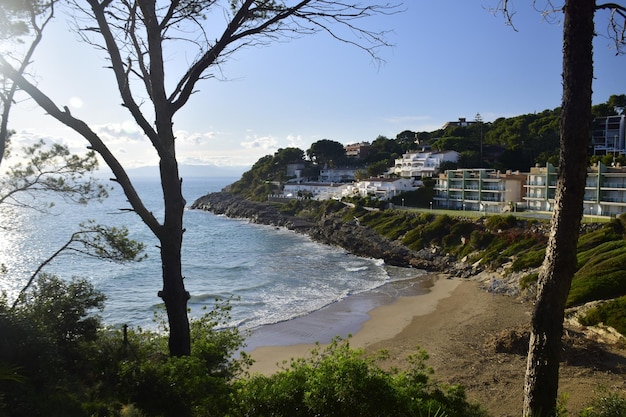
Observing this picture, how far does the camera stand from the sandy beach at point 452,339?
12344mm

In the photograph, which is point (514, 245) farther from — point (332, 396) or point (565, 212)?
point (332, 396)

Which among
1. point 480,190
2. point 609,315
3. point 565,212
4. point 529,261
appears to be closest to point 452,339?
point 609,315

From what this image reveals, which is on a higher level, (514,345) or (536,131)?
(536,131)

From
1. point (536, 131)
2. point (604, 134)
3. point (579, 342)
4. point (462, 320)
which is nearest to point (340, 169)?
point (536, 131)

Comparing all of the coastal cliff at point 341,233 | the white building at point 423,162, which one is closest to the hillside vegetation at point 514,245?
the coastal cliff at point 341,233

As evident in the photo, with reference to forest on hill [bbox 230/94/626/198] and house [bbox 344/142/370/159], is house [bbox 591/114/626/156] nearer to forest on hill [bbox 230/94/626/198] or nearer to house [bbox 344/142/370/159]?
forest on hill [bbox 230/94/626/198]

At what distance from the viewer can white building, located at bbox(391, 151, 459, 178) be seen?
219ft

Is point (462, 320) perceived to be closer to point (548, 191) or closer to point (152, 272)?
point (152, 272)

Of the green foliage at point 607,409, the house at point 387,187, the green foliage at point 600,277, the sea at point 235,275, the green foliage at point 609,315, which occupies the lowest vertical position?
the sea at point 235,275

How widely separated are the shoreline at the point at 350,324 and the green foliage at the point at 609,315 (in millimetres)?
7261

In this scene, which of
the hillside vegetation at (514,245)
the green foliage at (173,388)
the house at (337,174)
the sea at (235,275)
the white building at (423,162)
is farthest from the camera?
the house at (337,174)

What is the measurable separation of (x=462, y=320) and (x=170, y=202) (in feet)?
61.9

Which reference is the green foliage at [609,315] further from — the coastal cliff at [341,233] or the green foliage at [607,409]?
the coastal cliff at [341,233]

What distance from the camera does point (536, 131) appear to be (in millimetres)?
64500
